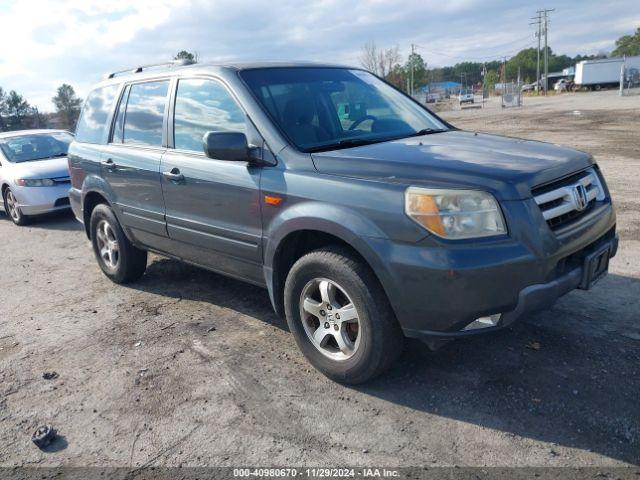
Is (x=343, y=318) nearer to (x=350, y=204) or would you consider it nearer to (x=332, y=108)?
(x=350, y=204)

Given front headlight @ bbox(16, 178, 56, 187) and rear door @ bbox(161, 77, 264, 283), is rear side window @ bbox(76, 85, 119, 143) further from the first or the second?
front headlight @ bbox(16, 178, 56, 187)

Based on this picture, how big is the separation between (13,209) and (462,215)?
893 centimetres

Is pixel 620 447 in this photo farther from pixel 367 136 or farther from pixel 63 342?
pixel 63 342

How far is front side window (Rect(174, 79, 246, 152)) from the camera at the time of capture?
13.0 ft

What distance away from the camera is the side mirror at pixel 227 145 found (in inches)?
138

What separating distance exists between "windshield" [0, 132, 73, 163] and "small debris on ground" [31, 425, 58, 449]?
7971 mm

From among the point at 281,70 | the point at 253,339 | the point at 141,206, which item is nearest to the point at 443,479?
the point at 253,339

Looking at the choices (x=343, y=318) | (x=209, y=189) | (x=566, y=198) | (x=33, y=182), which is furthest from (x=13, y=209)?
(x=566, y=198)

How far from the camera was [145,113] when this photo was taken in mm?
4840

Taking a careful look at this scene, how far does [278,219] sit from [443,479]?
1763mm

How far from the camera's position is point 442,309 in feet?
9.45

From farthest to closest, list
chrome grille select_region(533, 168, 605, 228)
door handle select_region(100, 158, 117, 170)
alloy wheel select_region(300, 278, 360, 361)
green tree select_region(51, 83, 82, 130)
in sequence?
green tree select_region(51, 83, 82, 130), door handle select_region(100, 158, 117, 170), alloy wheel select_region(300, 278, 360, 361), chrome grille select_region(533, 168, 605, 228)

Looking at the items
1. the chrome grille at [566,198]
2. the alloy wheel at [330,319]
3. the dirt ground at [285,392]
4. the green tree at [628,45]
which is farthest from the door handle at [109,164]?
the green tree at [628,45]

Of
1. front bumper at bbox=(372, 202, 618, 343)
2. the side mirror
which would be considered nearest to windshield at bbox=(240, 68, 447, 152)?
the side mirror
